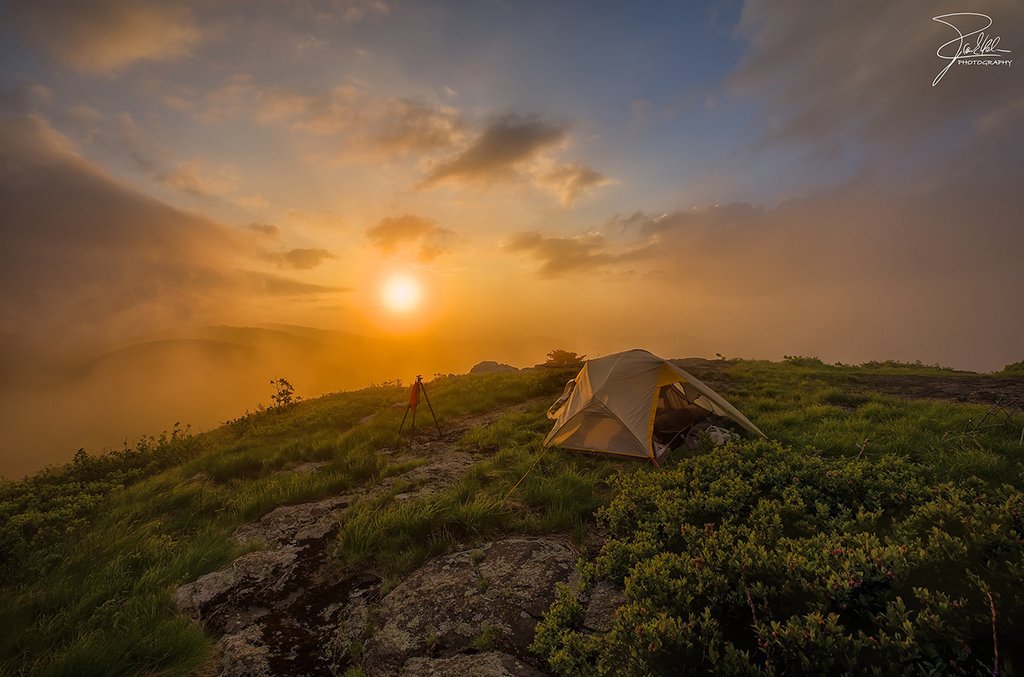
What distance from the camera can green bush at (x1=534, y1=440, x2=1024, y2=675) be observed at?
9.59ft

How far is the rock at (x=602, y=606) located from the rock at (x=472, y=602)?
53cm

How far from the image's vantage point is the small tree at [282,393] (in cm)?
1981

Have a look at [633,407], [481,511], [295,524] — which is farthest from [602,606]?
[295,524]

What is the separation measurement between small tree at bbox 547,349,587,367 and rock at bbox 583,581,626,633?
18113 millimetres

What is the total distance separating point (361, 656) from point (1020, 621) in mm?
5756

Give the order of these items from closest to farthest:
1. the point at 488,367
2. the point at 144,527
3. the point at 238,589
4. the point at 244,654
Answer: the point at 244,654
the point at 238,589
the point at 144,527
the point at 488,367

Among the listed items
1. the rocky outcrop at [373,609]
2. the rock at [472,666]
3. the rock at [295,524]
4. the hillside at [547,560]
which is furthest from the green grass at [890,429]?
the rock at [295,524]

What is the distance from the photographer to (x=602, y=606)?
4906mm

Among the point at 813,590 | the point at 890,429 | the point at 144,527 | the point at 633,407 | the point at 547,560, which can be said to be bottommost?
the point at 547,560

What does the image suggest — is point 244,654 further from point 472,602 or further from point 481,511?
point 481,511

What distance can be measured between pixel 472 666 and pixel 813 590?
3292 mm

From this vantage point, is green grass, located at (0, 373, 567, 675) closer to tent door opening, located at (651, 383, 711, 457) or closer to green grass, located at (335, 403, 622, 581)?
green grass, located at (335, 403, 622, 581)

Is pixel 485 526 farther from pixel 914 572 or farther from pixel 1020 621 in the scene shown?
pixel 1020 621

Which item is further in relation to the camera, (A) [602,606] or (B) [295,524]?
(B) [295,524]
